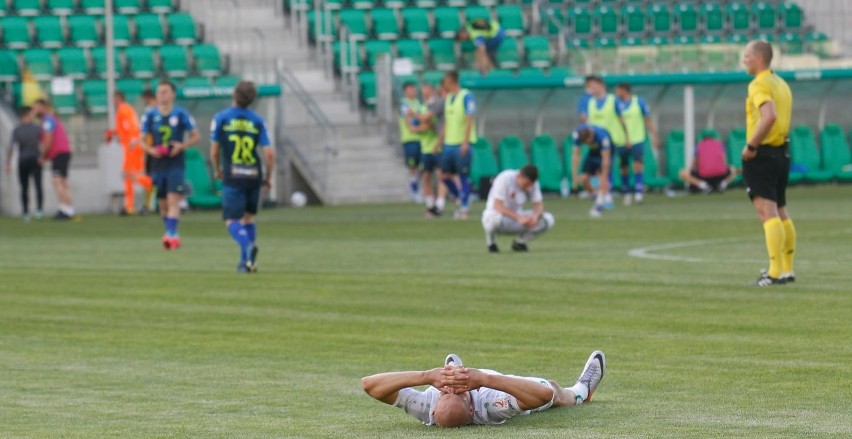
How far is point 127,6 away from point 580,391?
29.8 metres

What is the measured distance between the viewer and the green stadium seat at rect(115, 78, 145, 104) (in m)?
34.0

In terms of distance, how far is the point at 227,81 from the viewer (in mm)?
34562

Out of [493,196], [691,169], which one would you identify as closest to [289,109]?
[691,169]

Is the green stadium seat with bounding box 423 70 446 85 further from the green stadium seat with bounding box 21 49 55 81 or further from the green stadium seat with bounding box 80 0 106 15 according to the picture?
the green stadium seat with bounding box 21 49 55 81

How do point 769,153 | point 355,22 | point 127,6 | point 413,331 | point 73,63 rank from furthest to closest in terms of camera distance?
point 355,22
point 127,6
point 73,63
point 769,153
point 413,331

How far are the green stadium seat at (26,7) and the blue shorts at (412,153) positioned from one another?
852 centimetres

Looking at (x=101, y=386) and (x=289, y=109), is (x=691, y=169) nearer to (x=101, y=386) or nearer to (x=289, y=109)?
(x=289, y=109)

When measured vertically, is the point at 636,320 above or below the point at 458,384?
below

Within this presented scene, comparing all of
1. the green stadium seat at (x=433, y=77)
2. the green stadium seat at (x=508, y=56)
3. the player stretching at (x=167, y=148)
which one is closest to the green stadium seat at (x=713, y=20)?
the green stadium seat at (x=508, y=56)

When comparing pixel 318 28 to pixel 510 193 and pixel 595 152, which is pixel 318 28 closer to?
pixel 595 152

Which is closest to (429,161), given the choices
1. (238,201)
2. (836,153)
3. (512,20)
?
(512,20)

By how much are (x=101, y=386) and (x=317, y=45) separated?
27.3 metres

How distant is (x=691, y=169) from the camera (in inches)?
1361

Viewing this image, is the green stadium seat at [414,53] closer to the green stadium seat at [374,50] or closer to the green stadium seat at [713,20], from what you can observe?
the green stadium seat at [374,50]
